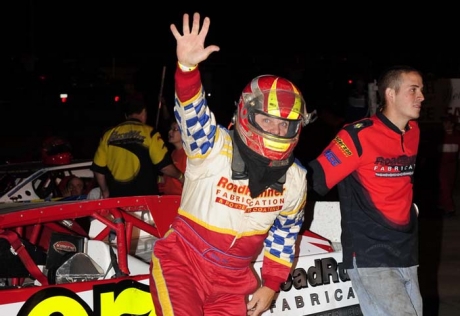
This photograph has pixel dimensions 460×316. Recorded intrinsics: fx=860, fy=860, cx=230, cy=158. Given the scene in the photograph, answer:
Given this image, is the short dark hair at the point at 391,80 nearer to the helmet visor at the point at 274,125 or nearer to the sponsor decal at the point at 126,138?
the helmet visor at the point at 274,125

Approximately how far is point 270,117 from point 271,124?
0.04 metres

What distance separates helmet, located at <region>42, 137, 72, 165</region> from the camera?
10.5 m

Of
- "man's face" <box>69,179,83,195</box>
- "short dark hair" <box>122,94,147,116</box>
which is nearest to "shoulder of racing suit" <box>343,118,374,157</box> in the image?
"short dark hair" <box>122,94,147,116</box>

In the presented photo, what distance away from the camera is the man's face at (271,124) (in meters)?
4.49

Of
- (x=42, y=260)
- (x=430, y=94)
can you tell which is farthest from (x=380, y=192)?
(x=430, y=94)

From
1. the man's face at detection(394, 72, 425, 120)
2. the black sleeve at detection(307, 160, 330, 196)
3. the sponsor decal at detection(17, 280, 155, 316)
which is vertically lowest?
the sponsor decal at detection(17, 280, 155, 316)

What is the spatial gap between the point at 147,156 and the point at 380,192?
12.5 ft

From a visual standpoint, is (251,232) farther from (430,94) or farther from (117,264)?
(430,94)

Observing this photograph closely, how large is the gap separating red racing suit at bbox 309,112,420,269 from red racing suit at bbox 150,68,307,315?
75cm

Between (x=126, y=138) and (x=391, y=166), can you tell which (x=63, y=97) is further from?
(x=391, y=166)

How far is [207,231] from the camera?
14.4ft

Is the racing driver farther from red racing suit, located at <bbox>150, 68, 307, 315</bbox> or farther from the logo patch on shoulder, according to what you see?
the logo patch on shoulder

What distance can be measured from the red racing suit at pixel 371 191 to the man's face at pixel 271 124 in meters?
0.81

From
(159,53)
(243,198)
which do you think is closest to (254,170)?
(243,198)
